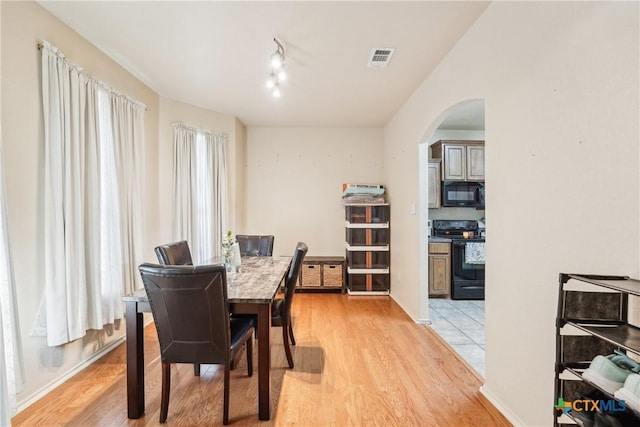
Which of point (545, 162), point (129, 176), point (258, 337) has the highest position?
point (129, 176)

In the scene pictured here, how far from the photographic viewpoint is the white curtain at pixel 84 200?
2080 millimetres

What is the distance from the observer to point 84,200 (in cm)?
238

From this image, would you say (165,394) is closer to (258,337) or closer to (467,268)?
(258,337)

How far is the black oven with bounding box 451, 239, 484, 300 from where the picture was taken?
4277mm

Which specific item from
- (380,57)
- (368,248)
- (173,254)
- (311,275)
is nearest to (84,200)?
(173,254)

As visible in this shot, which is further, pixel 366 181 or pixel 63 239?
pixel 366 181

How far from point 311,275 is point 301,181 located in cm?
158

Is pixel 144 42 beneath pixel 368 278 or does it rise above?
above

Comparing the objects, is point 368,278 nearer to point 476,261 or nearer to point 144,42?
point 476,261

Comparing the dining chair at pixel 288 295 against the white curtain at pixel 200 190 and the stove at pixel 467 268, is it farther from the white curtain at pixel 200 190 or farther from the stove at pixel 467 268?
the stove at pixel 467 268

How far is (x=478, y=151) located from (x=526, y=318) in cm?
347

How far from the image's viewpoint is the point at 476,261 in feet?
14.0

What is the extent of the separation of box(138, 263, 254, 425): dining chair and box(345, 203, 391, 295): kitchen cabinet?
2.98 metres

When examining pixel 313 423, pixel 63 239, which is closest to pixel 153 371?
pixel 63 239
